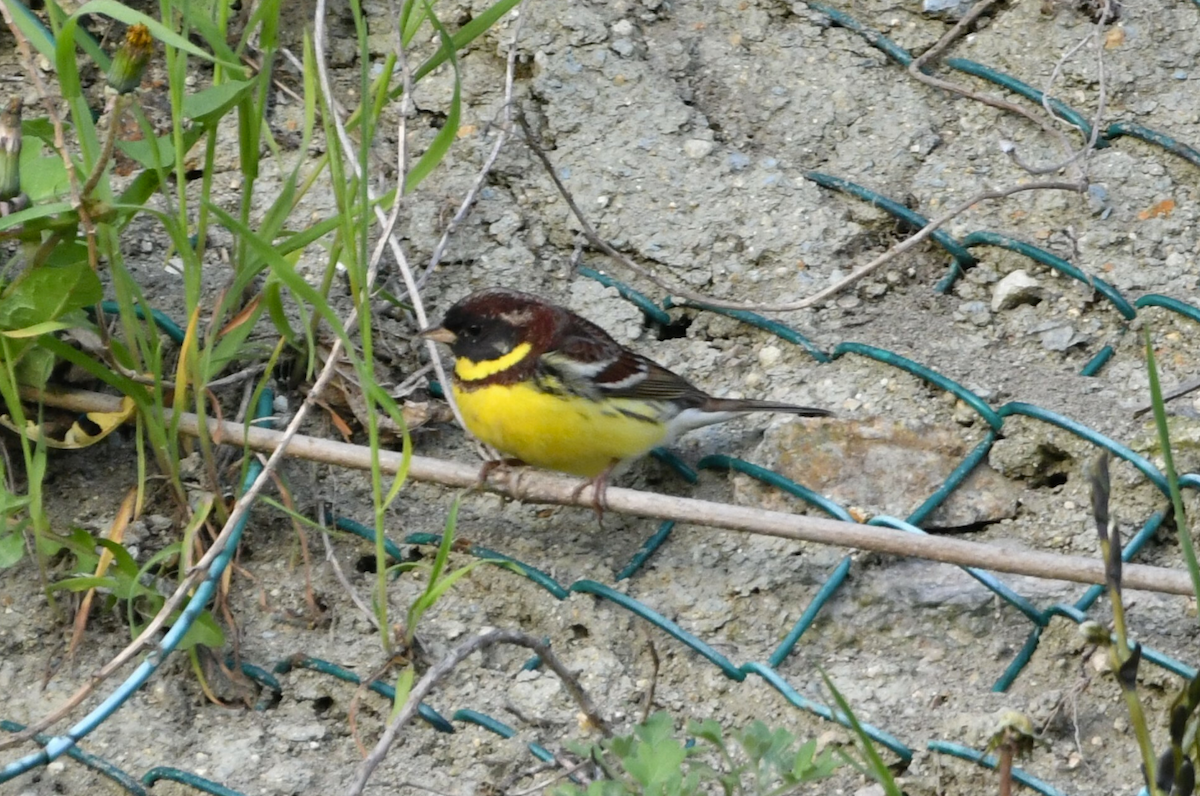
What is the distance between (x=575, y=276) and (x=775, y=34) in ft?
3.66

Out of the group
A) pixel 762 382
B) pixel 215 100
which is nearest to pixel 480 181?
pixel 762 382

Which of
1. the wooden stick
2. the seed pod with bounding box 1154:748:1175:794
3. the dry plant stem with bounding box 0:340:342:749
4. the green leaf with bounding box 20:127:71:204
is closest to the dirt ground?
the wooden stick

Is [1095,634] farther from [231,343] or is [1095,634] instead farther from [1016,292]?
[1016,292]

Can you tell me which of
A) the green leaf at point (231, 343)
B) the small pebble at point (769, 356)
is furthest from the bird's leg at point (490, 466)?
the small pebble at point (769, 356)

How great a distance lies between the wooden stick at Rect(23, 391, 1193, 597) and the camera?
3.02 m

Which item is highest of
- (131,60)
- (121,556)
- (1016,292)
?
(131,60)

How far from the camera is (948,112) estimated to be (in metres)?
4.68

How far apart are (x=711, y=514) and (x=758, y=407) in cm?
69

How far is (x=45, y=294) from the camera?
10.5 feet

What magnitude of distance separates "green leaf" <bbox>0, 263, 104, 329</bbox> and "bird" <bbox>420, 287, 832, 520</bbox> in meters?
0.99

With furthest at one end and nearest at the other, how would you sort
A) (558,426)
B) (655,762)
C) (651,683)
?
(558,426) < (651,683) < (655,762)

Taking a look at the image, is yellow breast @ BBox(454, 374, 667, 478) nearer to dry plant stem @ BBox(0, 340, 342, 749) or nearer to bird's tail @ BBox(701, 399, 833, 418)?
bird's tail @ BBox(701, 399, 833, 418)

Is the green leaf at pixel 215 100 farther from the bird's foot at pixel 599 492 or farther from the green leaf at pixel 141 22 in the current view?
the bird's foot at pixel 599 492

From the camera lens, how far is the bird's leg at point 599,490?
11.9 feet
